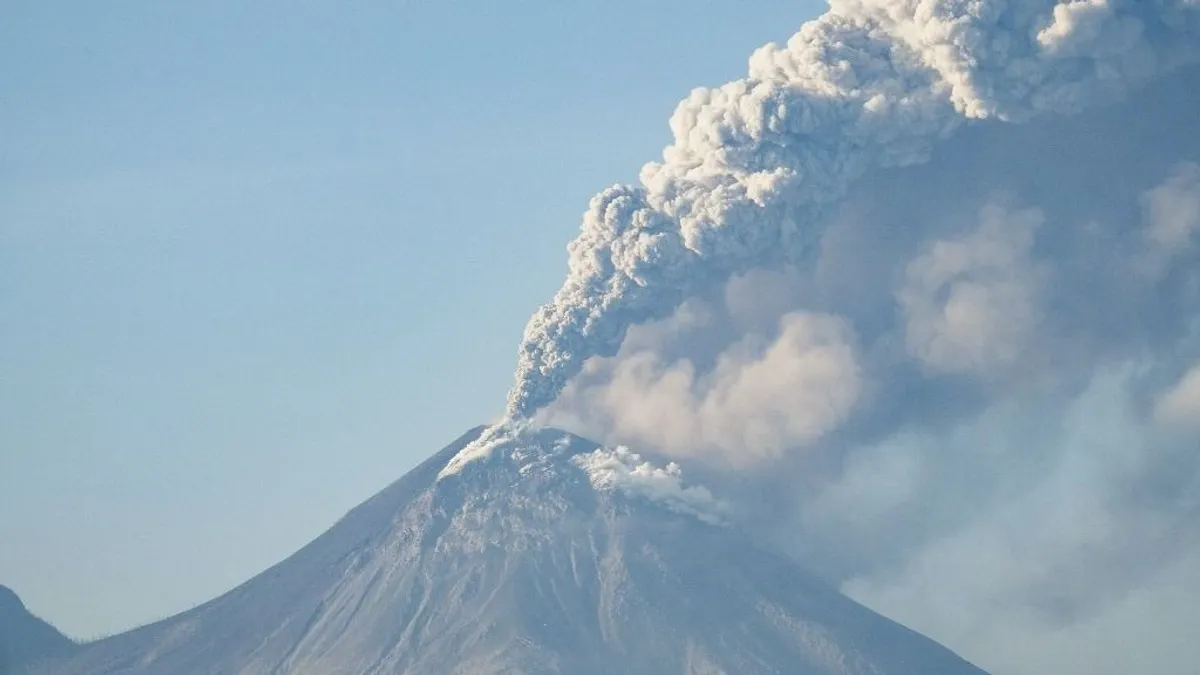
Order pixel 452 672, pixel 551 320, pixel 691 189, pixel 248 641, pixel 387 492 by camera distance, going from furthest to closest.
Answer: pixel 387 492, pixel 248 641, pixel 452 672, pixel 551 320, pixel 691 189

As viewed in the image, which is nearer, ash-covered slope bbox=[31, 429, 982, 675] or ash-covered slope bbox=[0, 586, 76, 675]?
ash-covered slope bbox=[31, 429, 982, 675]

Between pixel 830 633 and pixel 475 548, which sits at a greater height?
pixel 475 548

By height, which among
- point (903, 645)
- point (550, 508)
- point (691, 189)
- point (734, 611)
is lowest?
point (903, 645)

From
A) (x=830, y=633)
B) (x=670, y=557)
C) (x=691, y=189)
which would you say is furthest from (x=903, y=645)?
(x=691, y=189)

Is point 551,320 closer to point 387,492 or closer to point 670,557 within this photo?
point 670,557

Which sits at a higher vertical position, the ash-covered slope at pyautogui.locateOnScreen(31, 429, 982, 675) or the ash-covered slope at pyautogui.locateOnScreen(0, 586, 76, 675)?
the ash-covered slope at pyautogui.locateOnScreen(0, 586, 76, 675)

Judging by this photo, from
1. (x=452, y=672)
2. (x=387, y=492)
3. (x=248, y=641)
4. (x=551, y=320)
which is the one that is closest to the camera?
(x=551, y=320)
